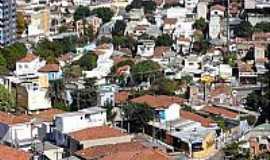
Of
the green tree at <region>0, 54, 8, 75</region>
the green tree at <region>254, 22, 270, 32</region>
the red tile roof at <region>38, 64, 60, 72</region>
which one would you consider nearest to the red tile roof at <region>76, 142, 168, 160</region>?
the red tile roof at <region>38, 64, 60, 72</region>

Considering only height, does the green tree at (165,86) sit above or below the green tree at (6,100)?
above

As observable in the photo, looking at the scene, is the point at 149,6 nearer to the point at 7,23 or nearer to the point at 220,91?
the point at 7,23

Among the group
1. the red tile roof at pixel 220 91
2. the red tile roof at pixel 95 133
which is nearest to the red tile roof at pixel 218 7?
the red tile roof at pixel 220 91


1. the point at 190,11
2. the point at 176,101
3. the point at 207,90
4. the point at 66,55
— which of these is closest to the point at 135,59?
the point at 66,55

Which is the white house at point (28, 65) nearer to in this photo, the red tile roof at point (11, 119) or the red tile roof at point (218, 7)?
the red tile roof at point (11, 119)

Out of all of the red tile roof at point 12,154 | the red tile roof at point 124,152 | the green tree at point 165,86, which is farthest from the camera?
the green tree at point 165,86

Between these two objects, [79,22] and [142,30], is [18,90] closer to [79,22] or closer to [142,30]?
[142,30]

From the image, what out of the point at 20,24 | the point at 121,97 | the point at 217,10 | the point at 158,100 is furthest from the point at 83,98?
the point at 217,10
